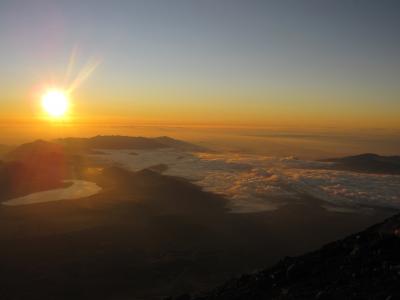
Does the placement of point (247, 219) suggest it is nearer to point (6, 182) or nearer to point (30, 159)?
point (6, 182)

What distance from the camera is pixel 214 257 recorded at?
56.1 meters

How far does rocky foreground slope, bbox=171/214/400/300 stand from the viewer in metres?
12.7

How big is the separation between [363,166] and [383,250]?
166 metres

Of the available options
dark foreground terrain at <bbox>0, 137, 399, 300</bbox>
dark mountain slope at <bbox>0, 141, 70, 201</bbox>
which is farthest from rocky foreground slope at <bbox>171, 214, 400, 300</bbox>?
dark mountain slope at <bbox>0, 141, 70, 201</bbox>

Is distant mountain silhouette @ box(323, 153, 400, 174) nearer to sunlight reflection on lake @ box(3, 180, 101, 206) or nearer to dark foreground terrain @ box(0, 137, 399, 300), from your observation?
dark foreground terrain @ box(0, 137, 399, 300)

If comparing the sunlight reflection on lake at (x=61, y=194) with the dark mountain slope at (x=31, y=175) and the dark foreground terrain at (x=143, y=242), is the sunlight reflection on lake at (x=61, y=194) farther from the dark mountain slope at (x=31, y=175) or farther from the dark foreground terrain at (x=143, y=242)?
the dark foreground terrain at (x=143, y=242)

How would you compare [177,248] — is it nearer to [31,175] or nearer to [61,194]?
[61,194]

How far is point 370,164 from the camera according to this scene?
17225 centimetres

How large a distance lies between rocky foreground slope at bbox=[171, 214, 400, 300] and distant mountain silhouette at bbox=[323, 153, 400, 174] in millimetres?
150453

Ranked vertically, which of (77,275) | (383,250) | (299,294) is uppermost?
(383,250)

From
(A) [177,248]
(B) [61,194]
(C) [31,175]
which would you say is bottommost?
(A) [177,248]

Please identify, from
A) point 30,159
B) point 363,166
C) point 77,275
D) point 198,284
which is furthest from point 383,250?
point 363,166

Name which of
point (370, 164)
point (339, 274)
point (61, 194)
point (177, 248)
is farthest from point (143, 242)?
point (370, 164)

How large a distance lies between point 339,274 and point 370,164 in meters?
171
